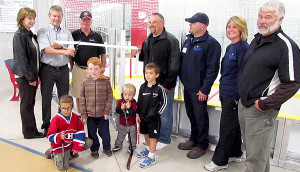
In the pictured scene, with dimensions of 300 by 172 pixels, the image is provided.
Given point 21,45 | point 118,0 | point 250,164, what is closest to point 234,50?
point 250,164

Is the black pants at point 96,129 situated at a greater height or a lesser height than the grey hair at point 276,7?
lesser

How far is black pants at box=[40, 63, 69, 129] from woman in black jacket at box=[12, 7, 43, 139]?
11 cm

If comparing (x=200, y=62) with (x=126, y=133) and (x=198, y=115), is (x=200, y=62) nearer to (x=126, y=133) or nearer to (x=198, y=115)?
(x=198, y=115)

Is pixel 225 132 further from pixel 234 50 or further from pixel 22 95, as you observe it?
pixel 22 95

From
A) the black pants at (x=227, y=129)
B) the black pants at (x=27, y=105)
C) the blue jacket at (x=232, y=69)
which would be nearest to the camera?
the blue jacket at (x=232, y=69)

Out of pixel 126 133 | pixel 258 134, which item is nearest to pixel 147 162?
pixel 126 133

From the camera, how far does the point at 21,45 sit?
272 centimetres

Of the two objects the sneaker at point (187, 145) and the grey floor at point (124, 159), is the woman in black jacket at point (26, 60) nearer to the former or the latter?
the grey floor at point (124, 159)

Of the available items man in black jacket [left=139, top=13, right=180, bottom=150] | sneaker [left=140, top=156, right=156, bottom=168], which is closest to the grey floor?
sneaker [left=140, top=156, right=156, bottom=168]

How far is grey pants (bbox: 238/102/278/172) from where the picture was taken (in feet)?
6.05

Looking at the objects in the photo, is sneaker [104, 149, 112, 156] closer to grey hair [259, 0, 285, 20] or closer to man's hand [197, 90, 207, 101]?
man's hand [197, 90, 207, 101]

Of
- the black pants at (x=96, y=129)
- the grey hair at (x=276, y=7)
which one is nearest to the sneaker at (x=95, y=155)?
the black pants at (x=96, y=129)

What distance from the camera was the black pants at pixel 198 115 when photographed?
268cm

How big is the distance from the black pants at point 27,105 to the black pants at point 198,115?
181cm
